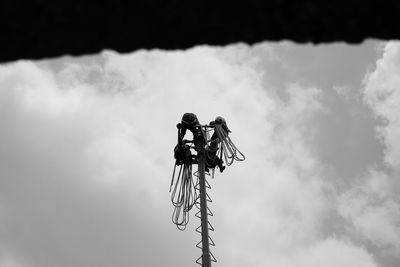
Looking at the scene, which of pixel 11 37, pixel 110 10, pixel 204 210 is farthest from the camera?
pixel 204 210

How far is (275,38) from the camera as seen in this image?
2467 mm

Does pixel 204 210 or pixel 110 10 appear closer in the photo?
pixel 110 10

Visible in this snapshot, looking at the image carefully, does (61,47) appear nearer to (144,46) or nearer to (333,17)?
(144,46)

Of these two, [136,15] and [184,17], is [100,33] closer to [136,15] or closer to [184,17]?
[136,15]

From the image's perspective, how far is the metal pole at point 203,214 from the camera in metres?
11.4

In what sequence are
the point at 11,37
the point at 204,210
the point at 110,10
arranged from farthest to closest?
the point at 204,210 → the point at 11,37 → the point at 110,10

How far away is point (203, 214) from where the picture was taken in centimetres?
1234

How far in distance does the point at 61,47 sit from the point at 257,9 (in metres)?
1.04

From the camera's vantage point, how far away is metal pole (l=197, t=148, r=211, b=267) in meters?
11.4

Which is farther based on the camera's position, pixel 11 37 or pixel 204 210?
pixel 204 210

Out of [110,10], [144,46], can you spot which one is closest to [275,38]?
[144,46]

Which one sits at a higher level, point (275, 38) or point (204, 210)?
point (204, 210)

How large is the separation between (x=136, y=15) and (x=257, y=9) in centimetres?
59

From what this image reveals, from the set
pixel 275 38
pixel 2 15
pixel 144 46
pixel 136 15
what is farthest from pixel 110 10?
pixel 275 38
